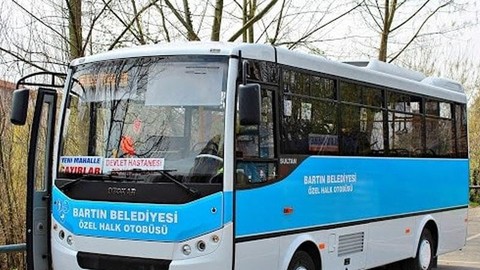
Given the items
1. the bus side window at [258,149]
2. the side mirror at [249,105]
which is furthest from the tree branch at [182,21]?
the side mirror at [249,105]

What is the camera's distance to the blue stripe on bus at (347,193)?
7723 millimetres

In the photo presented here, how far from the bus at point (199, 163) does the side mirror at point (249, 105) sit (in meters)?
0.01

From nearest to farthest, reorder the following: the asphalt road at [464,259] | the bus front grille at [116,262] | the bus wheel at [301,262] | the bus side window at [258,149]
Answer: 1. the bus front grille at [116,262]
2. the bus side window at [258,149]
3. the bus wheel at [301,262]
4. the asphalt road at [464,259]

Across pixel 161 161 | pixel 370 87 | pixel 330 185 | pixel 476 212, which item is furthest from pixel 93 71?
pixel 476 212

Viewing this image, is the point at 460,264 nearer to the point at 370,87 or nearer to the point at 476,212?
the point at 370,87

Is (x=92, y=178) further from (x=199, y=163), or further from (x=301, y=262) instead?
(x=301, y=262)

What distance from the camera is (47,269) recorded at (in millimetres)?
8203

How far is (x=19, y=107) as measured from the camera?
25.3ft

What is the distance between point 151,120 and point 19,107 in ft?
4.73

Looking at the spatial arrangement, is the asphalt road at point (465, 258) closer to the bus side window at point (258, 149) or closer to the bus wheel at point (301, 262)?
the bus wheel at point (301, 262)

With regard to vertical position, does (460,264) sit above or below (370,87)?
below

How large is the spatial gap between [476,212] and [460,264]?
15.0m

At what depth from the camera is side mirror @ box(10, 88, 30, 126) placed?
7.68 metres

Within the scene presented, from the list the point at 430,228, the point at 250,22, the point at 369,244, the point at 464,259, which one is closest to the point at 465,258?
the point at 464,259
